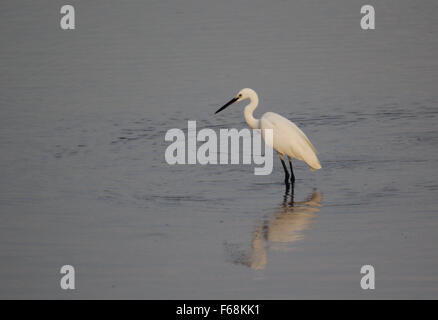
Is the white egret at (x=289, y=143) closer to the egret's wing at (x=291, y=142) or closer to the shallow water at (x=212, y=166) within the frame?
the egret's wing at (x=291, y=142)

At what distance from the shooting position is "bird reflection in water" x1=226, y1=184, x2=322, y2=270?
9.26m

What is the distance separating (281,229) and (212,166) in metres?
3.24

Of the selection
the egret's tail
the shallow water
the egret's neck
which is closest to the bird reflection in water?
the shallow water

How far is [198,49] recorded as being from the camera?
21.0m

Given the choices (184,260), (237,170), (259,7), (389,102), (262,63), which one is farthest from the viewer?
(259,7)

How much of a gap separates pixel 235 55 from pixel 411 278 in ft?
40.8

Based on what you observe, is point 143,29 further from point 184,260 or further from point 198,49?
point 184,260

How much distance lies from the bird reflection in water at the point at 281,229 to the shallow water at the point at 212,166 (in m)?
0.03

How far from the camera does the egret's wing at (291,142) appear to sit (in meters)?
12.5

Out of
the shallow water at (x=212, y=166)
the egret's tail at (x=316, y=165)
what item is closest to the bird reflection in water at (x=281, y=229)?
the shallow water at (x=212, y=166)

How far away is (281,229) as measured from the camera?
10156 mm

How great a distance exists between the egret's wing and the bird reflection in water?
2.76ft

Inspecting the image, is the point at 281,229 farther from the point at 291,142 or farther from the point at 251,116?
the point at 251,116

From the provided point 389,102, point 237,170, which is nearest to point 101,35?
point 389,102
